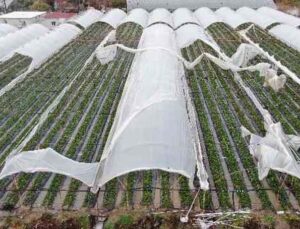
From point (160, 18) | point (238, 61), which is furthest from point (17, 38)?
point (238, 61)

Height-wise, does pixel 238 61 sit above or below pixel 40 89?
above

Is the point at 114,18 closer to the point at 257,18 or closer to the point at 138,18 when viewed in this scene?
the point at 138,18

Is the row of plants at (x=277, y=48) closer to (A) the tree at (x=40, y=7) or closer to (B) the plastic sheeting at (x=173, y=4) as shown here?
(B) the plastic sheeting at (x=173, y=4)

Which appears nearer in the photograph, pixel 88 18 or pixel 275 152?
pixel 275 152

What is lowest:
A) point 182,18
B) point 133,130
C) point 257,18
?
point 133,130

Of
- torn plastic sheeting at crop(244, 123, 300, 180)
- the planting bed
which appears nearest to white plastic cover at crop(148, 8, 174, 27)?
the planting bed
